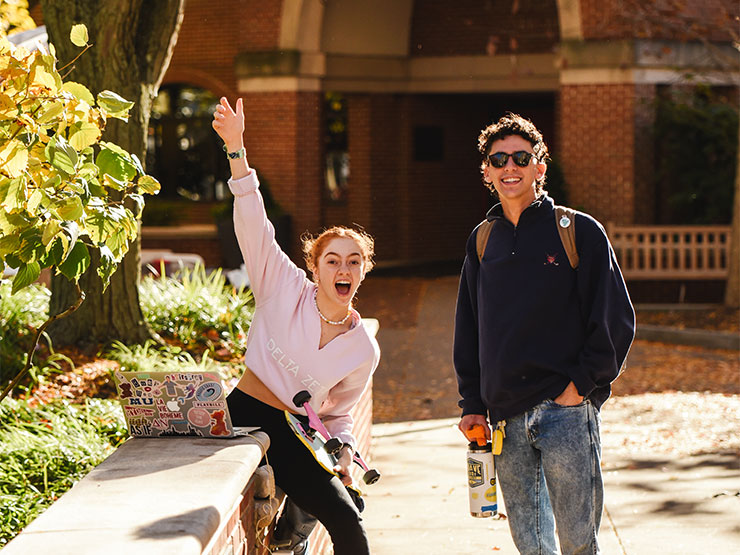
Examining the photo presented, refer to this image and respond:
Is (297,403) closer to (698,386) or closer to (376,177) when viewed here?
(698,386)

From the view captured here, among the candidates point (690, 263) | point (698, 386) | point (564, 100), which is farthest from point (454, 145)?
point (698, 386)

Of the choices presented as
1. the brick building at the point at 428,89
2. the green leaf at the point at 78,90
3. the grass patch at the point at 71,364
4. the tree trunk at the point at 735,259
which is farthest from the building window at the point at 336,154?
the green leaf at the point at 78,90

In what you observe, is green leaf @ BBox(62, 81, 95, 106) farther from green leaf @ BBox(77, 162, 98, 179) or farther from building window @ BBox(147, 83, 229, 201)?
building window @ BBox(147, 83, 229, 201)

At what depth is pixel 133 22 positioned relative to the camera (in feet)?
25.1

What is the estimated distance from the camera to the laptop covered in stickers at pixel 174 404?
3795mm

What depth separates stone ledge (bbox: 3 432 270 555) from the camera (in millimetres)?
2789

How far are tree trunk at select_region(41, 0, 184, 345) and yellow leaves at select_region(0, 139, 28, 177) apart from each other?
416cm

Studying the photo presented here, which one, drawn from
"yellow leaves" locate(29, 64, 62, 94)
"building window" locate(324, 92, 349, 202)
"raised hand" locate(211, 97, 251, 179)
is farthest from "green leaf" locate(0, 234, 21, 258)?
"building window" locate(324, 92, 349, 202)

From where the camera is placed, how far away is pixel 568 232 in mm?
3764

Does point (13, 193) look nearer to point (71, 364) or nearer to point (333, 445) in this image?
point (333, 445)

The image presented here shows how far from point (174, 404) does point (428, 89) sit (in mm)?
16833

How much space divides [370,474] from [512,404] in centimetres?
69

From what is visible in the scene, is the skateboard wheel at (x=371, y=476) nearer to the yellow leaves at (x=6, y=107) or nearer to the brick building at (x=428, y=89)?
the yellow leaves at (x=6, y=107)

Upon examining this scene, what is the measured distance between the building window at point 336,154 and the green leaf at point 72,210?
56.6 ft
